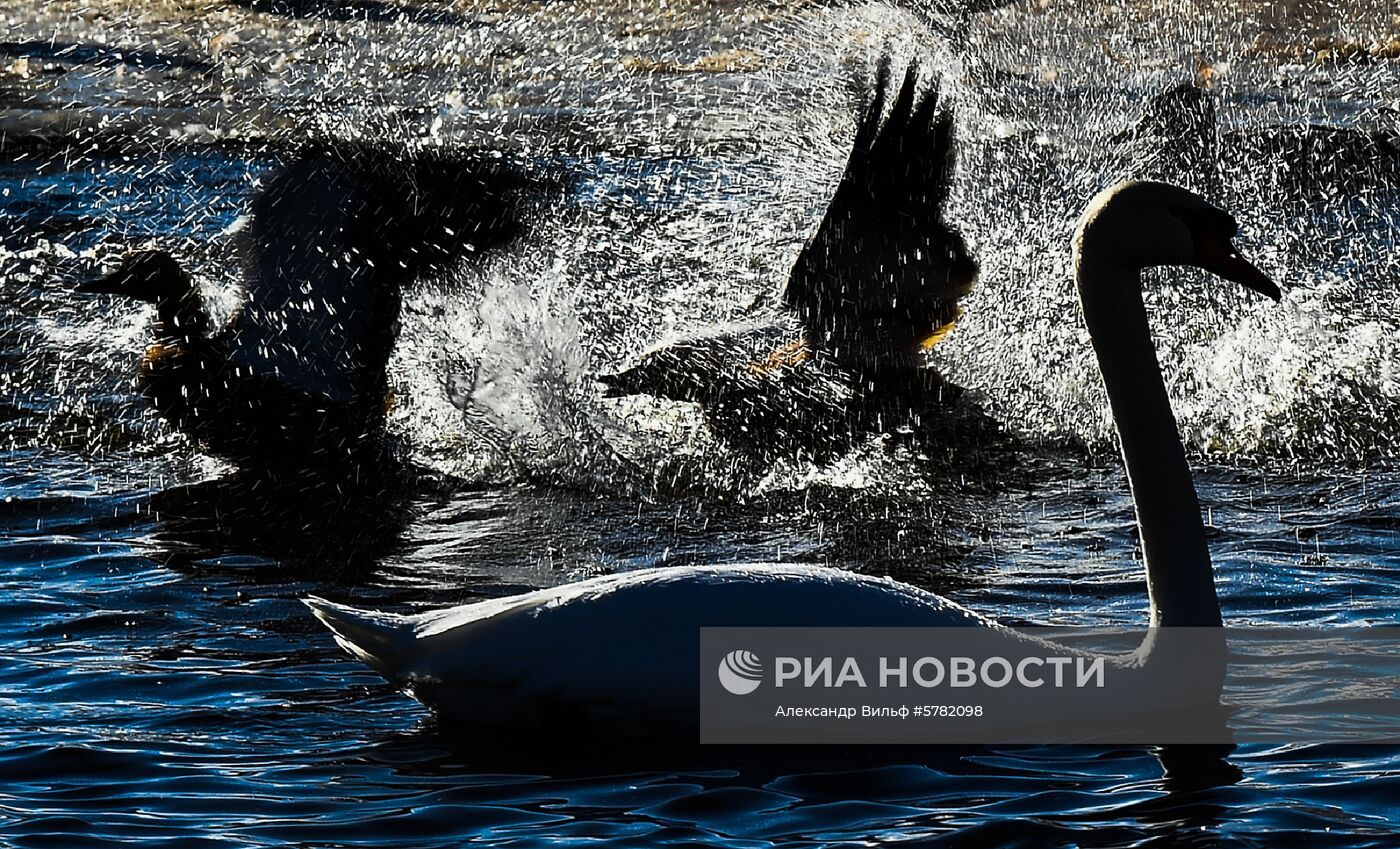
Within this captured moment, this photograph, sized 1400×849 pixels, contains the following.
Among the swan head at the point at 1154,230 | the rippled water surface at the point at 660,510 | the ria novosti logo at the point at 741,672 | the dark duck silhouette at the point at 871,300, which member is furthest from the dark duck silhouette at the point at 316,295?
the swan head at the point at 1154,230

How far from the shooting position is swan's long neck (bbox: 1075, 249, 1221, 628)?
15.5 ft

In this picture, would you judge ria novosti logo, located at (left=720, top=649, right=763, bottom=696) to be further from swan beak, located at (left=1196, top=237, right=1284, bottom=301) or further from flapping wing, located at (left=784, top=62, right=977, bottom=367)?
flapping wing, located at (left=784, top=62, right=977, bottom=367)

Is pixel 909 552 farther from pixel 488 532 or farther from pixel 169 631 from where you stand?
pixel 169 631

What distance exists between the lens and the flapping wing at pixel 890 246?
378 inches

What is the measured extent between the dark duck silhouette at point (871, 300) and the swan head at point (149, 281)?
2043 millimetres

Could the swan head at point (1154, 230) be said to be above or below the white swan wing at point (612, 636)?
above

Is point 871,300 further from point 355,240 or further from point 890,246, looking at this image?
point 355,240

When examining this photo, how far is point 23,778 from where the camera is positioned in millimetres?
4566

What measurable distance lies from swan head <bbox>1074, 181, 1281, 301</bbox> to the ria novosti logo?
48.8 inches

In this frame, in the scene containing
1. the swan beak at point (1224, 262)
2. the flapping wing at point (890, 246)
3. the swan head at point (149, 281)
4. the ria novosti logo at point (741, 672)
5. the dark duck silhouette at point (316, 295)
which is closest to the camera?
the ria novosti logo at point (741, 672)

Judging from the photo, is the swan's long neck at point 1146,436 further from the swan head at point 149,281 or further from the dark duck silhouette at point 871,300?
the swan head at point 149,281

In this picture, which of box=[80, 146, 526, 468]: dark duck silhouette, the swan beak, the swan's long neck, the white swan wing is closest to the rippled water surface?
the white swan wing

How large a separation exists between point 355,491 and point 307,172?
216cm

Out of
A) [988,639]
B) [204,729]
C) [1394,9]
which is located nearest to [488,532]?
[204,729]
